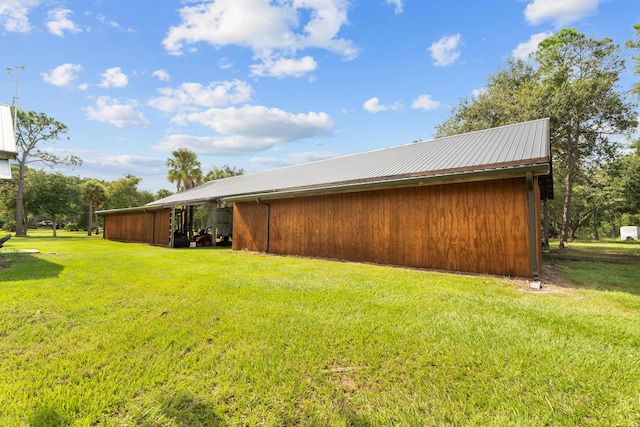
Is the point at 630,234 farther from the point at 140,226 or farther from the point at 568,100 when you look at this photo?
the point at 140,226

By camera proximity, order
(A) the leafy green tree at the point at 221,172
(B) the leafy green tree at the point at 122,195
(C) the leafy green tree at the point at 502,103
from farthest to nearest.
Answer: (B) the leafy green tree at the point at 122,195 → (A) the leafy green tree at the point at 221,172 → (C) the leafy green tree at the point at 502,103

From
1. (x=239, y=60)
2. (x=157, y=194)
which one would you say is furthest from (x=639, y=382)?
(x=157, y=194)

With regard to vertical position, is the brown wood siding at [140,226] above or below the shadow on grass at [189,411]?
above

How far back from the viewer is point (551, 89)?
16.9 m

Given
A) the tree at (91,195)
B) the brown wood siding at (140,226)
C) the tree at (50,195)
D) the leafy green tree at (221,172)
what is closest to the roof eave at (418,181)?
the brown wood siding at (140,226)

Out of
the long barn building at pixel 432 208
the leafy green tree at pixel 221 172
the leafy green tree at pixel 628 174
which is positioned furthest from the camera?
the leafy green tree at pixel 221 172

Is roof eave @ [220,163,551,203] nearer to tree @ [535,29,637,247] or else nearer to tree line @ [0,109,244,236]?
tree @ [535,29,637,247]

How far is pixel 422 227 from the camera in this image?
7.52 m

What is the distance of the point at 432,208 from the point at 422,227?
0.56 metres

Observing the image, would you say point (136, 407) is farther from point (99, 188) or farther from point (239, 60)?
point (99, 188)

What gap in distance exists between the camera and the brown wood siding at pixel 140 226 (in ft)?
57.2

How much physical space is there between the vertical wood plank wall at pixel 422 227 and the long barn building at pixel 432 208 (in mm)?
20

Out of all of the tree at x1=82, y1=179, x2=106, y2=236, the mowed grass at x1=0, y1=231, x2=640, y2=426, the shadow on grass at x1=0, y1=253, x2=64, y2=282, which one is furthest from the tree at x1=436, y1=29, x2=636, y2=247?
the tree at x1=82, y1=179, x2=106, y2=236

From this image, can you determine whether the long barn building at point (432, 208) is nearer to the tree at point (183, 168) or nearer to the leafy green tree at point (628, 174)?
the leafy green tree at point (628, 174)
